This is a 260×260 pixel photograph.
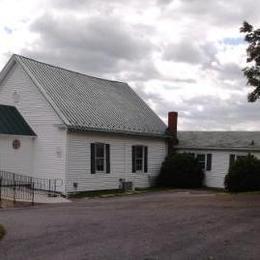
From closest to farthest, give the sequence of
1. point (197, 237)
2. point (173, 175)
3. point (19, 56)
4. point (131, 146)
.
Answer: point (197, 237) < point (19, 56) < point (131, 146) < point (173, 175)

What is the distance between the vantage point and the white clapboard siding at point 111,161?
83.7ft

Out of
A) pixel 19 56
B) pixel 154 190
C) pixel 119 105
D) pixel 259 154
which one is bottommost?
pixel 154 190

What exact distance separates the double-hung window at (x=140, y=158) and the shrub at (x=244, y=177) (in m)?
5.41

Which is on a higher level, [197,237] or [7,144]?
[7,144]

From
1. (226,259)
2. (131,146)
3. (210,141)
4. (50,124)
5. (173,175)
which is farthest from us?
(210,141)

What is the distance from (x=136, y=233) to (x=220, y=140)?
2215cm

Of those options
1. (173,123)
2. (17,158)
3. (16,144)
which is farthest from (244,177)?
(16,144)

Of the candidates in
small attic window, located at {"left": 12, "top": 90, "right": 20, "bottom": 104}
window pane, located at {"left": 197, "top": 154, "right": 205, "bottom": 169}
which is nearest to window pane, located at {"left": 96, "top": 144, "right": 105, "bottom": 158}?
small attic window, located at {"left": 12, "top": 90, "right": 20, "bottom": 104}

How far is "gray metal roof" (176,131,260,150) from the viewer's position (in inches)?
1260

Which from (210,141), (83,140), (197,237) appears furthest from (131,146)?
(197,237)

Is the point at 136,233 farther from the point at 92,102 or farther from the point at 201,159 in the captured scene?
the point at 201,159

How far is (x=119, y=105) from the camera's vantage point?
31.6 metres

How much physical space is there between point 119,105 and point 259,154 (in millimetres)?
8645

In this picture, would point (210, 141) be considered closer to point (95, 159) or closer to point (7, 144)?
point (95, 159)
